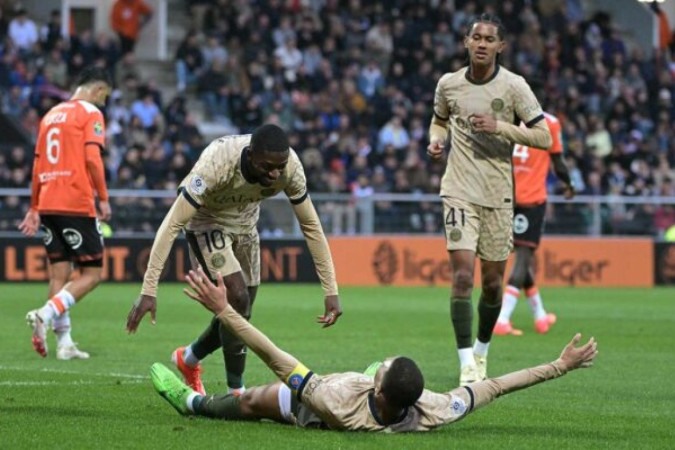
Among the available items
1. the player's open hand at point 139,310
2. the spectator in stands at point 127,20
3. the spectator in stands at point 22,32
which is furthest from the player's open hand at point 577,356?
the spectator in stands at point 127,20

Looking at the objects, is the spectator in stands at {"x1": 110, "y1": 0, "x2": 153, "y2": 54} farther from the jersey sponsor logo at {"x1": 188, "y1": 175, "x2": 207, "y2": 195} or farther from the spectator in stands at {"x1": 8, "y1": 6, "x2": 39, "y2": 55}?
the jersey sponsor logo at {"x1": 188, "y1": 175, "x2": 207, "y2": 195}

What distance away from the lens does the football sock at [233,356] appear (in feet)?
31.5

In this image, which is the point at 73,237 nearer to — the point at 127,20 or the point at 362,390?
the point at 362,390

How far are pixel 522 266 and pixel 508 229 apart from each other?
4981 mm

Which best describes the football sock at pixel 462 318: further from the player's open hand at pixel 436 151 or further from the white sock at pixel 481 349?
the player's open hand at pixel 436 151

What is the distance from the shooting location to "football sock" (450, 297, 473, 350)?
36.3 ft

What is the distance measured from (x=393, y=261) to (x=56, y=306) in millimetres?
14403

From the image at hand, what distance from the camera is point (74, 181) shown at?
1348 centimetres

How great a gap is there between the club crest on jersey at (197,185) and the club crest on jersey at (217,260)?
23.0 inches

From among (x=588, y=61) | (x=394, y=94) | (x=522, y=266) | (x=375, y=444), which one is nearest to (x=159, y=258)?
(x=375, y=444)

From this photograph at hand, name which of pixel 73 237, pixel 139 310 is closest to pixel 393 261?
pixel 73 237

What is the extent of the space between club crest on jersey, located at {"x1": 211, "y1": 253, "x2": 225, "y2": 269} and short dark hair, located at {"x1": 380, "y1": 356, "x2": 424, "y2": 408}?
1.90m

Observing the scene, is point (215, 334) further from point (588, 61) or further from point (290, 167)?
point (588, 61)

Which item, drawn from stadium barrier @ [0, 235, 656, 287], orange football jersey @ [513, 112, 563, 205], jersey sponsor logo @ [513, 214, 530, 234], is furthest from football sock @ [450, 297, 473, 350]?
stadium barrier @ [0, 235, 656, 287]
